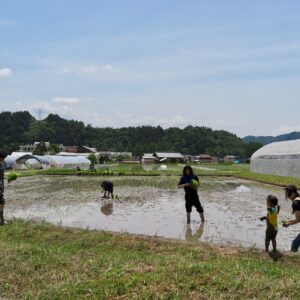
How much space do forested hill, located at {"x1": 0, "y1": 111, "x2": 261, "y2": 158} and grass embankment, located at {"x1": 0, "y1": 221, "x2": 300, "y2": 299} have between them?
118311 mm

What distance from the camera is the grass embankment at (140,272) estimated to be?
4703 millimetres

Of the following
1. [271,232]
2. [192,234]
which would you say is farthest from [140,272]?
[192,234]

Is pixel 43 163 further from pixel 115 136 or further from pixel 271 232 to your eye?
pixel 115 136

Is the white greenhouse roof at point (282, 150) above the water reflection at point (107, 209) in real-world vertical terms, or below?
above

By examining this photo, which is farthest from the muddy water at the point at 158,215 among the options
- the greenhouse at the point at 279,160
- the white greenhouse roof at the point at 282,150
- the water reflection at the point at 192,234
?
the white greenhouse roof at the point at 282,150

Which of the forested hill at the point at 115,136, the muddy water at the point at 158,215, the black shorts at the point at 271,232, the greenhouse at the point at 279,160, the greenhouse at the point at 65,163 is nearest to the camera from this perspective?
the black shorts at the point at 271,232

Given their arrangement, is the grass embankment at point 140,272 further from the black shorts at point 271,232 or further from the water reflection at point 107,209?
the water reflection at point 107,209

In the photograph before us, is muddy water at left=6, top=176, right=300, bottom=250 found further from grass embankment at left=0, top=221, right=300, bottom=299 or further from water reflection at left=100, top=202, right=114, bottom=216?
grass embankment at left=0, top=221, right=300, bottom=299

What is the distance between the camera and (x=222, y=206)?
14.6 metres

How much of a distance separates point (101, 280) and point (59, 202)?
10902mm

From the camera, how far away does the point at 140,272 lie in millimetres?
5242

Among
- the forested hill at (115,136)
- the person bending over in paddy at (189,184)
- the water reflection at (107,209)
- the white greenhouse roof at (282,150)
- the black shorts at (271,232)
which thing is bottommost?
the water reflection at (107,209)

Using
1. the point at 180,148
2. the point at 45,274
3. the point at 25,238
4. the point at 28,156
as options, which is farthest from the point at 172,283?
the point at 180,148

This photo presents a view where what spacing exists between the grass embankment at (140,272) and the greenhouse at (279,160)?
25.5 meters
